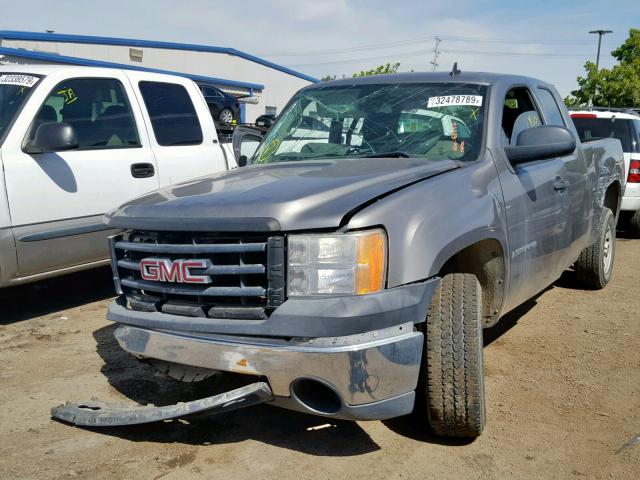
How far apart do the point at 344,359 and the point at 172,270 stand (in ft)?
3.10

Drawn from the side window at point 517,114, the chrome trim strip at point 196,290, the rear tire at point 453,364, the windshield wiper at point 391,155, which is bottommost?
the rear tire at point 453,364

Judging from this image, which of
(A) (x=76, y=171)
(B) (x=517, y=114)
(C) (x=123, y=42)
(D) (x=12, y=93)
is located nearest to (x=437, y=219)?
(B) (x=517, y=114)

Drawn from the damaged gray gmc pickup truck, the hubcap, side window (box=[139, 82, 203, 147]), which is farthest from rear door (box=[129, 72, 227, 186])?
the hubcap

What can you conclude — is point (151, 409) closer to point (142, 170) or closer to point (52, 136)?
point (52, 136)

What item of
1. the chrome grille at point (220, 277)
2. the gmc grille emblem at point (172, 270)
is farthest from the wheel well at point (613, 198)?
the gmc grille emblem at point (172, 270)

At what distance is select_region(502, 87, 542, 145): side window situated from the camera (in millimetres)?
4413

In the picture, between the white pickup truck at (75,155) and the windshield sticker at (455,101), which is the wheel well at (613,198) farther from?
the white pickup truck at (75,155)

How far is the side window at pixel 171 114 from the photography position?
244 inches

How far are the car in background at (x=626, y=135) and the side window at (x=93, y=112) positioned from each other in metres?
6.32

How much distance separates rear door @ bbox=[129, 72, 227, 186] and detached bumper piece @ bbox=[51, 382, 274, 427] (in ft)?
9.49

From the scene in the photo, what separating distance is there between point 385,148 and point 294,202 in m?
1.27

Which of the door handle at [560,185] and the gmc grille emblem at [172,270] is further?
the door handle at [560,185]

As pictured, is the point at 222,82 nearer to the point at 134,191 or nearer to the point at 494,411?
the point at 134,191

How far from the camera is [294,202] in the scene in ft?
9.56
